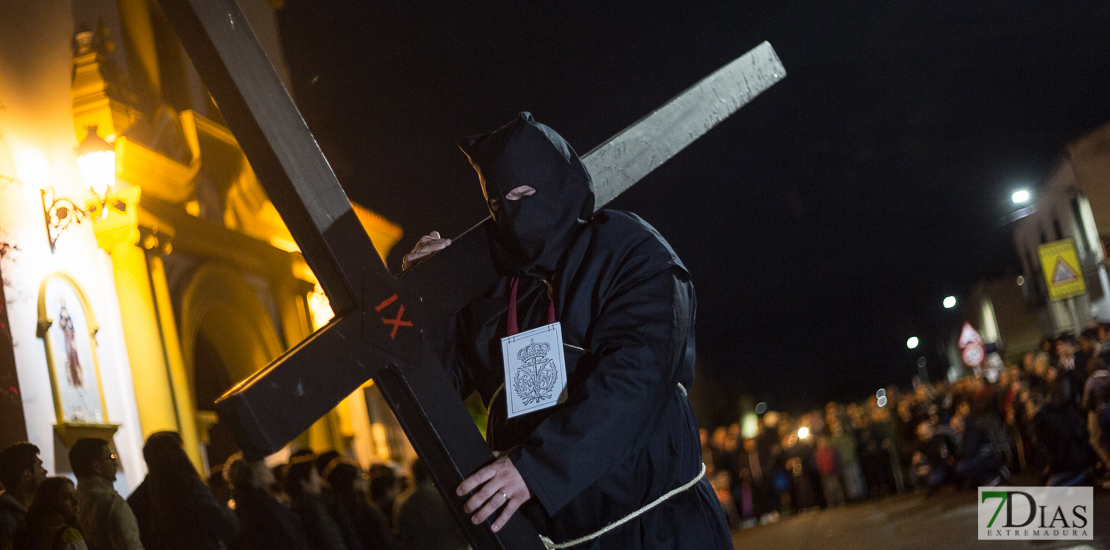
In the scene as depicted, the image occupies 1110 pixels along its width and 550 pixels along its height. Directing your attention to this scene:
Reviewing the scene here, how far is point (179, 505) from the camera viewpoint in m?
5.70

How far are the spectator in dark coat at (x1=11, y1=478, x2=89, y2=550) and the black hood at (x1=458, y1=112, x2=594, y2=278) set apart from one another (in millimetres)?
3544

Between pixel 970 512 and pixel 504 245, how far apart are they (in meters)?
9.86

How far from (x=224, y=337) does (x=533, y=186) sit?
11.4 metres

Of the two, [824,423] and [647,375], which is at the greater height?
[647,375]

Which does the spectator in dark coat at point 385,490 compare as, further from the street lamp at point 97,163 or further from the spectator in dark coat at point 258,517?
the street lamp at point 97,163

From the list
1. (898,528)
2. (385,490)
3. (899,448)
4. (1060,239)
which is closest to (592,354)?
(385,490)

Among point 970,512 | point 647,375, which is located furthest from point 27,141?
point 970,512

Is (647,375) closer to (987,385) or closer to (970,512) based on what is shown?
(970,512)

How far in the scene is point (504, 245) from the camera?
A: 9.11 ft

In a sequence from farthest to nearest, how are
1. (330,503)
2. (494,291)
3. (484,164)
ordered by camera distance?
(330,503) < (494,291) < (484,164)

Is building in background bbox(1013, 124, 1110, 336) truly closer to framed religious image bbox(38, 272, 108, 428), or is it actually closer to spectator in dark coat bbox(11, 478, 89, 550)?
framed religious image bbox(38, 272, 108, 428)

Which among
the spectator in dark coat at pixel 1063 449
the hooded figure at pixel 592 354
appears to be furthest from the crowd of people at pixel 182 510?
the spectator in dark coat at pixel 1063 449

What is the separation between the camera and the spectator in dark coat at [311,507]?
22.4ft

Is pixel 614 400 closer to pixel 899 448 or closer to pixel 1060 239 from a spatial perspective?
pixel 899 448
